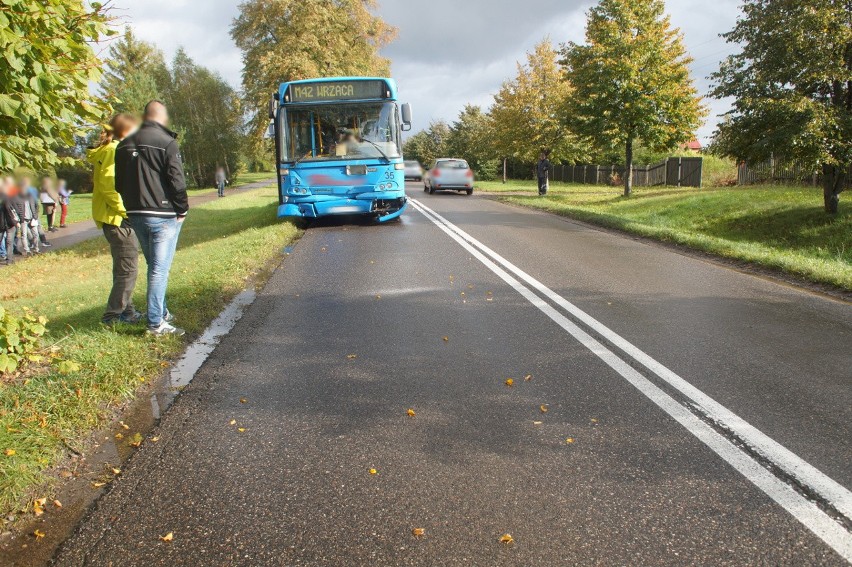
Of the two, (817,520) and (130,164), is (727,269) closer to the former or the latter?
(817,520)

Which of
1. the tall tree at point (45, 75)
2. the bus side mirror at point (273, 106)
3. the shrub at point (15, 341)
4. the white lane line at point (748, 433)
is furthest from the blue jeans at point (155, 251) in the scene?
the bus side mirror at point (273, 106)

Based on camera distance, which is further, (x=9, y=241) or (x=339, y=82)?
(x=339, y=82)

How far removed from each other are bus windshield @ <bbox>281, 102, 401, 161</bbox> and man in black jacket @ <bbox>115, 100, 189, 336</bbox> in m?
8.73

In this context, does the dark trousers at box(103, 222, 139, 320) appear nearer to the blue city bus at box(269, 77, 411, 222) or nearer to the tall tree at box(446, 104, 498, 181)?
the blue city bus at box(269, 77, 411, 222)

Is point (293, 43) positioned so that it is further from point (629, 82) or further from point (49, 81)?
point (49, 81)

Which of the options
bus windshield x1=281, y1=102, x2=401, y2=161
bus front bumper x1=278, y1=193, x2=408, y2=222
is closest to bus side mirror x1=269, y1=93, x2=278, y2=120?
bus windshield x1=281, y1=102, x2=401, y2=161

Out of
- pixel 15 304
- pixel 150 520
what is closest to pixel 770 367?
pixel 150 520

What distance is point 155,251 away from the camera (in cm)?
590

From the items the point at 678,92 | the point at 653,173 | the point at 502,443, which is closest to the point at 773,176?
the point at 678,92

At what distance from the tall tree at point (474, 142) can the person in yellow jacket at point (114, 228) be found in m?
45.8

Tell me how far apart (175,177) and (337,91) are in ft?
30.7

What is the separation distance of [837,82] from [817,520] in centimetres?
1534

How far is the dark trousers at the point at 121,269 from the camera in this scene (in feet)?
20.2

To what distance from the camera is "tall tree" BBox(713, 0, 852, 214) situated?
1403 cm
